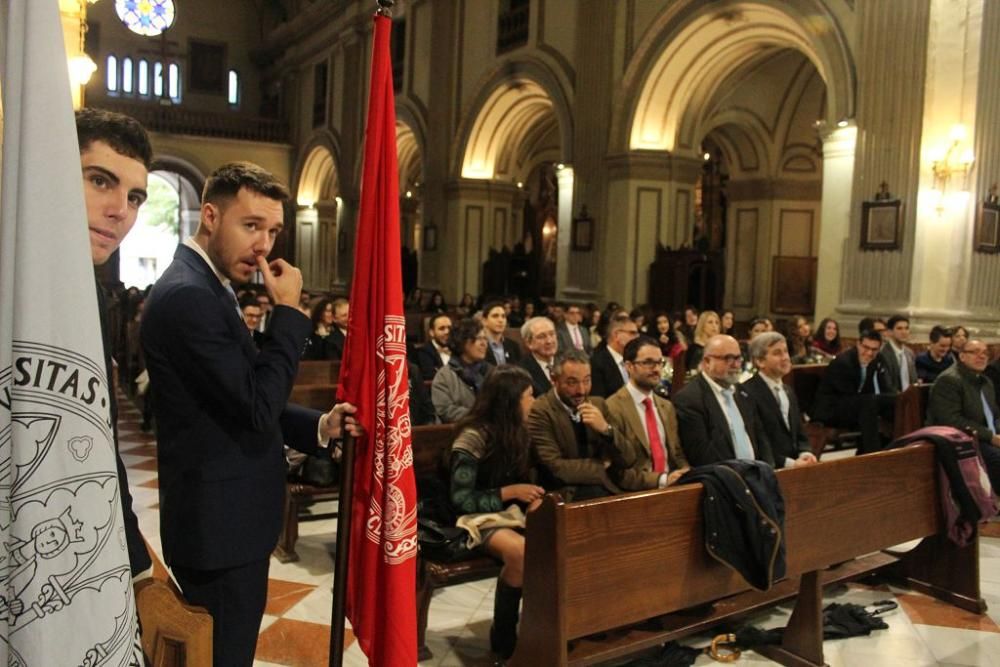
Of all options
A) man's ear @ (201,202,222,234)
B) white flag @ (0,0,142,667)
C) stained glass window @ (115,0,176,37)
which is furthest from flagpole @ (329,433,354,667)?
stained glass window @ (115,0,176,37)

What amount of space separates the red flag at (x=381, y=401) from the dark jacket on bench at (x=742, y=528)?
1245 millimetres

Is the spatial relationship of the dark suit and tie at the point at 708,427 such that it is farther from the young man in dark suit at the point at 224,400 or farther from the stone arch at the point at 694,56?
the stone arch at the point at 694,56

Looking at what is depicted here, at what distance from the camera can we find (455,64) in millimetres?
15914

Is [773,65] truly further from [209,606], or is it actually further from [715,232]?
[209,606]

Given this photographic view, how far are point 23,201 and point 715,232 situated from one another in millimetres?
18079

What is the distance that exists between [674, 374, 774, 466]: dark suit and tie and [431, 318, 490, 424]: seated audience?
1315 mm

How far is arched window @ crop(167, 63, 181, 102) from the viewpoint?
23812 millimetres

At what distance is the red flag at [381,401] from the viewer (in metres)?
1.88

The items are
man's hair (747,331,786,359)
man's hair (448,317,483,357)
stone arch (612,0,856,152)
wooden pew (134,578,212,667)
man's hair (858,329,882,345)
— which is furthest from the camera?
stone arch (612,0,856,152)

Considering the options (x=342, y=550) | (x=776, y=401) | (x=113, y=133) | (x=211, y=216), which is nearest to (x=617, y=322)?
(x=776, y=401)

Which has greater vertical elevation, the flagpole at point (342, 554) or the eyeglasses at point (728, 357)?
the eyeglasses at point (728, 357)

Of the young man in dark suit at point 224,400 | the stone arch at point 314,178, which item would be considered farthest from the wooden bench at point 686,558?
the stone arch at point 314,178

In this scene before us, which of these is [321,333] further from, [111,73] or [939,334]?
[111,73]

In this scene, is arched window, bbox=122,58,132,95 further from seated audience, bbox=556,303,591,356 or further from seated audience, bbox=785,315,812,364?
seated audience, bbox=785,315,812,364
